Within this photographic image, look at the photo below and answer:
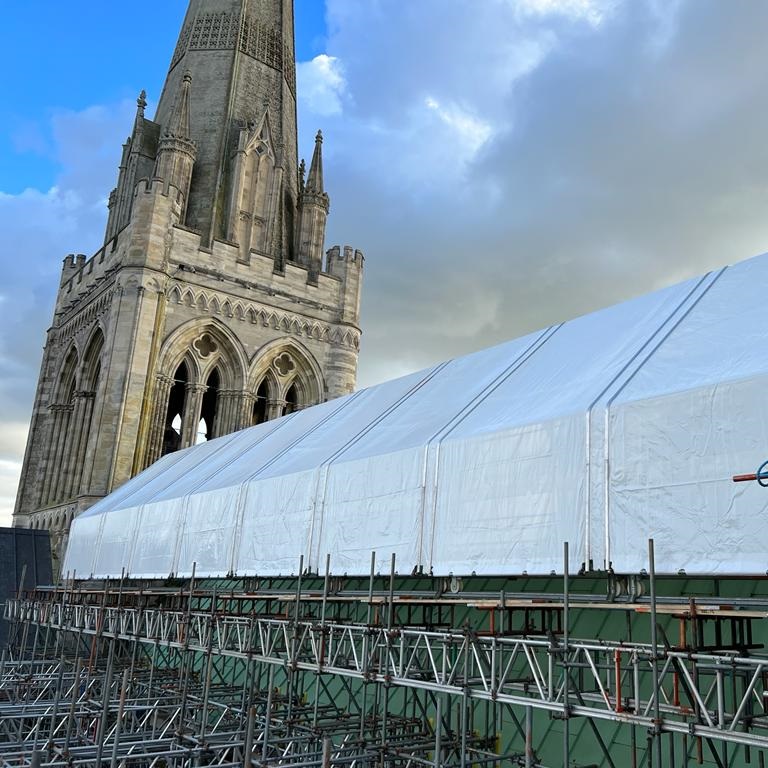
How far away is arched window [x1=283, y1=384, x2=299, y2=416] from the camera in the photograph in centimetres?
3466

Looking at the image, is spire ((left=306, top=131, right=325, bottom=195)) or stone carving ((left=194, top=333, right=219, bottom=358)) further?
spire ((left=306, top=131, right=325, bottom=195))

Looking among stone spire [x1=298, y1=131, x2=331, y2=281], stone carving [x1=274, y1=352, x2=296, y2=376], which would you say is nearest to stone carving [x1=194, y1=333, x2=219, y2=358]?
stone carving [x1=274, y1=352, x2=296, y2=376]

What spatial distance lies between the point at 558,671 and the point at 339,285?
2730cm

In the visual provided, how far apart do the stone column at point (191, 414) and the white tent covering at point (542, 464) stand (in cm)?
1294

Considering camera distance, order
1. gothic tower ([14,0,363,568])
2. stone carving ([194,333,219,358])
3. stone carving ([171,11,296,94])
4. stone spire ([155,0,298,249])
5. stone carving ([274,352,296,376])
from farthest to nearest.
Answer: stone carving ([171,11,296,94]), stone spire ([155,0,298,249]), stone carving ([274,352,296,376]), stone carving ([194,333,219,358]), gothic tower ([14,0,363,568])

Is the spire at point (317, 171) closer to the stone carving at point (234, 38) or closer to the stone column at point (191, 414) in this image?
the stone carving at point (234, 38)

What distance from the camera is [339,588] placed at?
14000mm

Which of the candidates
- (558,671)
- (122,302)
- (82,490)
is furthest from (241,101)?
(558,671)

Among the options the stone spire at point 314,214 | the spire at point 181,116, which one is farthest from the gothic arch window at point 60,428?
the stone spire at point 314,214

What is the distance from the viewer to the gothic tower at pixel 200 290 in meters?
29.7

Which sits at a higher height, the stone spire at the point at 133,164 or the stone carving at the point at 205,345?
the stone spire at the point at 133,164

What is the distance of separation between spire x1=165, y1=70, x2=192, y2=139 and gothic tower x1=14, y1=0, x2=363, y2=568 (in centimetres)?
9

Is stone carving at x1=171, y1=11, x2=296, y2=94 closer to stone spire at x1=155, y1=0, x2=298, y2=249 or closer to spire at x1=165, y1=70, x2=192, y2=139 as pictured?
stone spire at x1=155, y1=0, x2=298, y2=249

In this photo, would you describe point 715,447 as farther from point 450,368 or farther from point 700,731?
point 450,368
